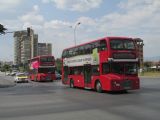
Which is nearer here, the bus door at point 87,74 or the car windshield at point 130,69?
the car windshield at point 130,69

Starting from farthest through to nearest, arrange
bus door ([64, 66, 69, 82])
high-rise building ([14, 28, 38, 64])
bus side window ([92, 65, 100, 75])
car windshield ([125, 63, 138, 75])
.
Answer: high-rise building ([14, 28, 38, 64]) < bus door ([64, 66, 69, 82]) < bus side window ([92, 65, 100, 75]) < car windshield ([125, 63, 138, 75])

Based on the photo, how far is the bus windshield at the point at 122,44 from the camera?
80.2 ft

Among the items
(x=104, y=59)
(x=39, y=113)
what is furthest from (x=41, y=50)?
(x=39, y=113)

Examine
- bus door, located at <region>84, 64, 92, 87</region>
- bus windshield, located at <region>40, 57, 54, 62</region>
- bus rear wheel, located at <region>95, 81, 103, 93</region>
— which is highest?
bus windshield, located at <region>40, 57, 54, 62</region>

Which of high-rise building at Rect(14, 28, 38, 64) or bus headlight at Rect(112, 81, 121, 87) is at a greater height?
high-rise building at Rect(14, 28, 38, 64)

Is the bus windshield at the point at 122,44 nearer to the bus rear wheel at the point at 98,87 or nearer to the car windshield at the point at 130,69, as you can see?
the car windshield at the point at 130,69

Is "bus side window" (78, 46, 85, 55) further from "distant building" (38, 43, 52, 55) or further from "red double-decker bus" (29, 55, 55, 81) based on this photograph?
"distant building" (38, 43, 52, 55)

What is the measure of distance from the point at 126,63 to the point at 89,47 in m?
4.18

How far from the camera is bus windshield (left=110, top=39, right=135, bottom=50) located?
2444 centimetres

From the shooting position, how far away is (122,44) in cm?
2477

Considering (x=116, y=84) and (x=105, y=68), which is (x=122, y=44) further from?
(x=116, y=84)

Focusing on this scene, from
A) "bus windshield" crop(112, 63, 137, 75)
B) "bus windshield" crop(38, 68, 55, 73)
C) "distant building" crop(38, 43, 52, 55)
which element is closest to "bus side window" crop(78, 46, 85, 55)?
"bus windshield" crop(112, 63, 137, 75)

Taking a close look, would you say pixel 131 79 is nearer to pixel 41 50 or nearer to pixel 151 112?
pixel 151 112

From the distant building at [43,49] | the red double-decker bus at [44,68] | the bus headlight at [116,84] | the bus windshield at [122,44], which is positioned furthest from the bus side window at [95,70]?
the distant building at [43,49]
